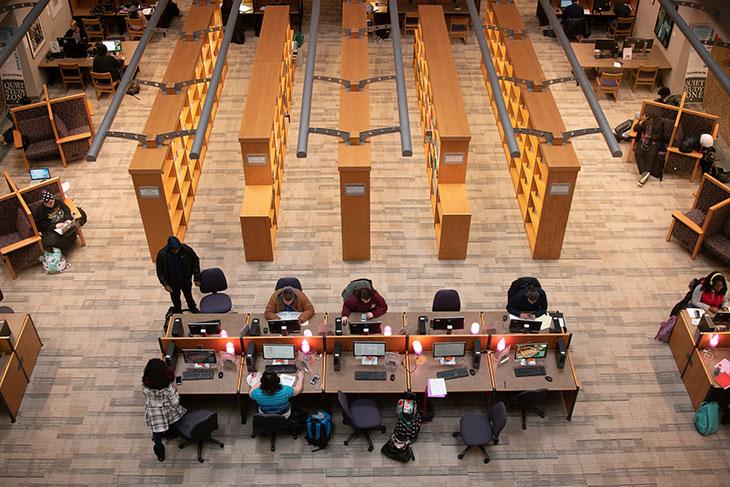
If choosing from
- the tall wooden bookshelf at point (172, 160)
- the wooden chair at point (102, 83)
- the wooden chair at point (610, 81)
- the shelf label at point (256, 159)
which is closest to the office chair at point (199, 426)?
the tall wooden bookshelf at point (172, 160)

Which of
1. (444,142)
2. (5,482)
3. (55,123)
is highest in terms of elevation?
(444,142)

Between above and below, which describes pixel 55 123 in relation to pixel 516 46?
below

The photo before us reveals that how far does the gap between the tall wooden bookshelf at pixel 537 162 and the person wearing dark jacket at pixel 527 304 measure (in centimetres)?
206

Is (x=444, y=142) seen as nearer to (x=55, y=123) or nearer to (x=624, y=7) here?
(x=55, y=123)

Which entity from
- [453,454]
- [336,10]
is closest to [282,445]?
[453,454]

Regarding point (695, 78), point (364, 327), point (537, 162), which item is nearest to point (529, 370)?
point (364, 327)

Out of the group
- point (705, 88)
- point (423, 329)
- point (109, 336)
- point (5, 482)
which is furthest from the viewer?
point (705, 88)

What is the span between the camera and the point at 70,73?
16875 millimetres

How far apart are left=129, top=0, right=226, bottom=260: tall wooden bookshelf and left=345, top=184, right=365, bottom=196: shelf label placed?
2836mm

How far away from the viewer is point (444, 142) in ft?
39.5

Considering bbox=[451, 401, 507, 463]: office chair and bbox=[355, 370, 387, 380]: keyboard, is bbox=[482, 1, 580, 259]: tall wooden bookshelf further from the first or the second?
bbox=[355, 370, 387, 380]: keyboard

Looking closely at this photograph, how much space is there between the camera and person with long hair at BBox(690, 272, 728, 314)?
10320 millimetres

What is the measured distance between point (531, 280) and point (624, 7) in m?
11.0

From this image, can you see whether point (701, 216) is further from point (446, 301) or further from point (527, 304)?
point (446, 301)
